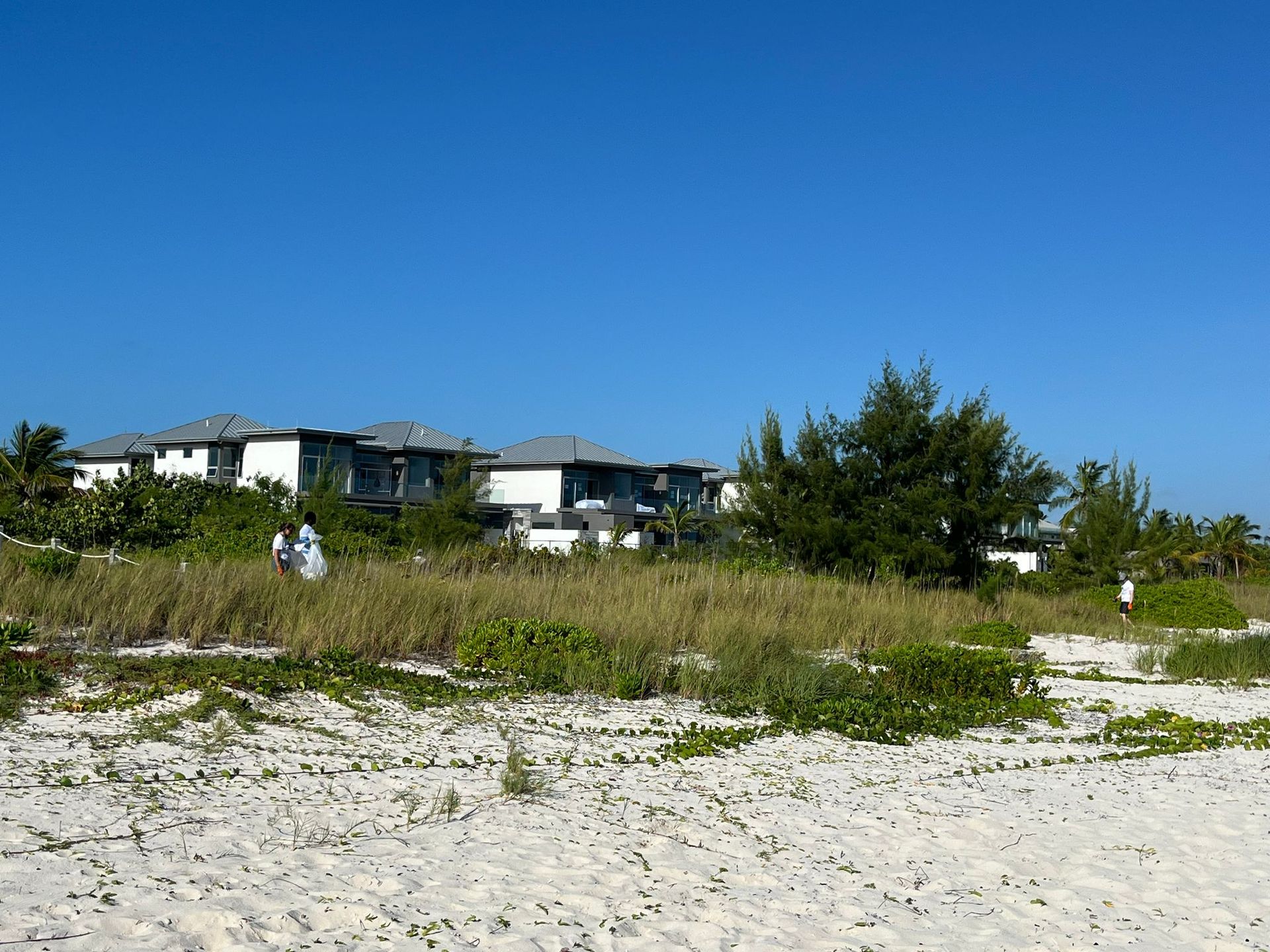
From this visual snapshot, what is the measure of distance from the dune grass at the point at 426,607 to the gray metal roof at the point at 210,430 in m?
47.0

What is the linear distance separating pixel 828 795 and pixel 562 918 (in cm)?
269

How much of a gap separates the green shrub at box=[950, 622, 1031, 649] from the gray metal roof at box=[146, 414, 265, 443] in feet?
162

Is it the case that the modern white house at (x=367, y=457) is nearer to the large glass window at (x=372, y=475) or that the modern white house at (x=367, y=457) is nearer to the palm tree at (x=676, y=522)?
the large glass window at (x=372, y=475)

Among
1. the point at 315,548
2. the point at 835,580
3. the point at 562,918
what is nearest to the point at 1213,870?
the point at 562,918

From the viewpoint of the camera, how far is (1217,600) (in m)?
23.3

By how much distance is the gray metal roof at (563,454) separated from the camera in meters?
64.1

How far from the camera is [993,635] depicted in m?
15.8

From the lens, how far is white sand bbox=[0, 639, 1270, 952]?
165 inches

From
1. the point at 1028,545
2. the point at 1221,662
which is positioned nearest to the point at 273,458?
the point at 1028,545

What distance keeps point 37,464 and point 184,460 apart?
19635 millimetres

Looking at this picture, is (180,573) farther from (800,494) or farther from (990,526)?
(990,526)

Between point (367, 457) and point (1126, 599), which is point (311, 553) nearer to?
point (1126, 599)

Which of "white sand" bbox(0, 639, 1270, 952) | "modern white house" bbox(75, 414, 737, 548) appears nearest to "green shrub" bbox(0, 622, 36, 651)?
"white sand" bbox(0, 639, 1270, 952)

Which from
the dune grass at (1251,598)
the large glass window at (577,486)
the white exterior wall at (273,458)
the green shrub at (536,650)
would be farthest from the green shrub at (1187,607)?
the large glass window at (577,486)
